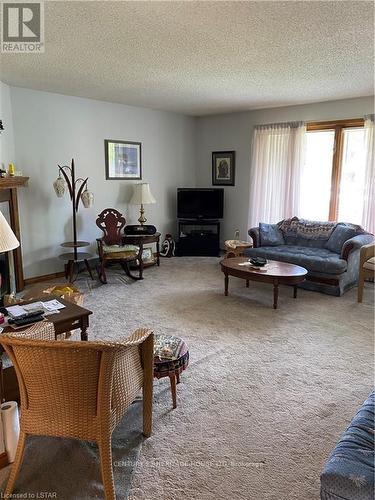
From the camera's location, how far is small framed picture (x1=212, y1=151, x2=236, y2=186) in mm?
7000

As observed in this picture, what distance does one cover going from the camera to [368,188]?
5273 millimetres

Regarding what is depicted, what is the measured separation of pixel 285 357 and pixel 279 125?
4.28m

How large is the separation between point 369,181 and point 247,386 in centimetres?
385

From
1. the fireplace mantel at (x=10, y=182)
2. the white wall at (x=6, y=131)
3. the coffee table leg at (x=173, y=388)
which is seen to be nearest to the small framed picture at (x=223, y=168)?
the white wall at (x=6, y=131)

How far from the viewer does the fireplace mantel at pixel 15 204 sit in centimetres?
415

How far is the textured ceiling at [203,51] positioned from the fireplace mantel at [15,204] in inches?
45.3

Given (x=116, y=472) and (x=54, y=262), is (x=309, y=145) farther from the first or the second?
(x=116, y=472)

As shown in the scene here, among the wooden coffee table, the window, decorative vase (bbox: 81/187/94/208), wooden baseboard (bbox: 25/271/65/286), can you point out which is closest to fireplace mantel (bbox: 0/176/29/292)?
wooden baseboard (bbox: 25/271/65/286)

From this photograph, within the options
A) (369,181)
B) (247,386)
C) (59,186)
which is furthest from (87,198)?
(369,181)

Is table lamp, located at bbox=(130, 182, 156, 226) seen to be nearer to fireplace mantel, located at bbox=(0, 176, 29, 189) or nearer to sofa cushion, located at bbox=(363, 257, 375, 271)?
fireplace mantel, located at bbox=(0, 176, 29, 189)

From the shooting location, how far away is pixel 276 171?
625cm

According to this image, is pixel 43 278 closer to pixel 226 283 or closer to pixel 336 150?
pixel 226 283

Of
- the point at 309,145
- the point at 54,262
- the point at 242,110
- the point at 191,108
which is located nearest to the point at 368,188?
the point at 309,145

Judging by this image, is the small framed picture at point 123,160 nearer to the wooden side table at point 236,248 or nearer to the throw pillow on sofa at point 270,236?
the wooden side table at point 236,248
